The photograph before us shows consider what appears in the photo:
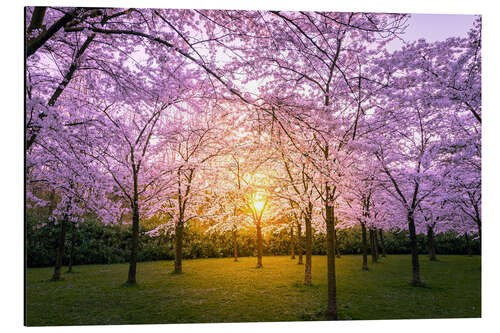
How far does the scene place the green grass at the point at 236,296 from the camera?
3549 mm

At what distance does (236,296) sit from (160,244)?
2765mm

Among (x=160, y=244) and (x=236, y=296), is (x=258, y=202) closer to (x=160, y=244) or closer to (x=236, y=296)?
(x=160, y=244)

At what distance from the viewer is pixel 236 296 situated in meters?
4.45

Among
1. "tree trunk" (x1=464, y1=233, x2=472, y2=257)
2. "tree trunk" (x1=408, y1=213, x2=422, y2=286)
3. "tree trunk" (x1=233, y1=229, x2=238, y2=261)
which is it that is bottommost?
"tree trunk" (x1=233, y1=229, x2=238, y2=261)

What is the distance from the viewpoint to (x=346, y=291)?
15.2 ft

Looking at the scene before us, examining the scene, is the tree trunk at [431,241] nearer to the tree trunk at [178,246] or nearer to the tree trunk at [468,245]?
the tree trunk at [468,245]

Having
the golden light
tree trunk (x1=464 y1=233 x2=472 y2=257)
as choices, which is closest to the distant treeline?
tree trunk (x1=464 y1=233 x2=472 y2=257)

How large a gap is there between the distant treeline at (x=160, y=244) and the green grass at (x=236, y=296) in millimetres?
220

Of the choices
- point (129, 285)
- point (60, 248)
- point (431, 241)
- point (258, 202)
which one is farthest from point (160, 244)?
point (431, 241)

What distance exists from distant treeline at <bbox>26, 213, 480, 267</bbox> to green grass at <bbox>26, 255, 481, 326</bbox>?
0.22m

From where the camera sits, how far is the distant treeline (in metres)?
4.05

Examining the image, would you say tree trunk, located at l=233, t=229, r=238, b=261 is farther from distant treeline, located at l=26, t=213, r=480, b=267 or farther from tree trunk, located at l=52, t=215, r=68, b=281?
tree trunk, located at l=52, t=215, r=68, b=281
